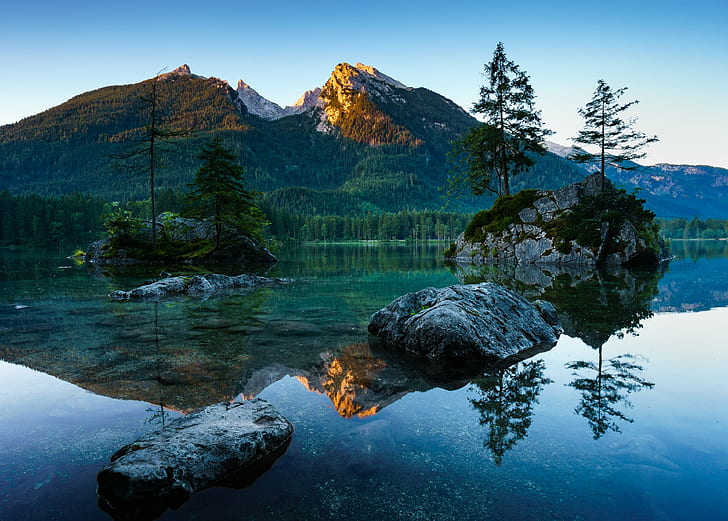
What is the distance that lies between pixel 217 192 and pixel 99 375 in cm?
3091

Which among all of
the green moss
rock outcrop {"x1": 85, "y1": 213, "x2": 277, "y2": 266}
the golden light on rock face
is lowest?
the golden light on rock face

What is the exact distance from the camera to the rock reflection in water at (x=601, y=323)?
618 cm

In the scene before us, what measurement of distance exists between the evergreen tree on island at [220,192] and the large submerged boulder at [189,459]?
1291 inches

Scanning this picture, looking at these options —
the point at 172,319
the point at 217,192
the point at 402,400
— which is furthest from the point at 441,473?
the point at 217,192

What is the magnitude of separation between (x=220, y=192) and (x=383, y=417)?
3408cm

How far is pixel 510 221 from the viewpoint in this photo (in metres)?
40.2

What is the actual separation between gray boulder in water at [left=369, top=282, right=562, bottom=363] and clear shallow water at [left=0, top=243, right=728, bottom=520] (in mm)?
769

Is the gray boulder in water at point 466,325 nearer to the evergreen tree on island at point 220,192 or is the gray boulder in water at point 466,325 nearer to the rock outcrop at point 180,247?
the evergreen tree on island at point 220,192

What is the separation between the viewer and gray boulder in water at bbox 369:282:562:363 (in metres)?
8.60

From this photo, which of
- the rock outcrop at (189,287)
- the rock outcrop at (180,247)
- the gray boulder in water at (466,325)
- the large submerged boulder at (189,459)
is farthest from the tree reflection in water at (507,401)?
the rock outcrop at (180,247)

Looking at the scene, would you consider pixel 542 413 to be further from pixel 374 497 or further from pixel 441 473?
pixel 374 497

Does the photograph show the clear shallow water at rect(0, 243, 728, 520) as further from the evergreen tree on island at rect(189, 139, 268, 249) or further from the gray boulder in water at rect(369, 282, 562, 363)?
the evergreen tree on island at rect(189, 139, 268, 249)

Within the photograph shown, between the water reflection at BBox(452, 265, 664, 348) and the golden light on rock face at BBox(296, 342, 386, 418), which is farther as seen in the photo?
the water reflection at BBox(452, 265, 664, 348)

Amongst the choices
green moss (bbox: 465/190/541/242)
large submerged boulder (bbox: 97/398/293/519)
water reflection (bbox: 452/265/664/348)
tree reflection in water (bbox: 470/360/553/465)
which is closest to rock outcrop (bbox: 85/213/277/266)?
green moss (bbox: 465/190/541/242)
